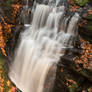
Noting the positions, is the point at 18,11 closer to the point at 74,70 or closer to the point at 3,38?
the point at 3,38

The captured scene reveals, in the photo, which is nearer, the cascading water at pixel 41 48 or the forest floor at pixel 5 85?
the forest floor at pixel 5 85

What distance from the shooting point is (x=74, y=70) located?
5566 mm

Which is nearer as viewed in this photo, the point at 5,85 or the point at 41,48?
the point at 5,85

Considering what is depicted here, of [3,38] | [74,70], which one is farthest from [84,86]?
[3,38]

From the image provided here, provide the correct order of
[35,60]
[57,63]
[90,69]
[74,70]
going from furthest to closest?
[35,60], [57,63], [74,70], [90,69]

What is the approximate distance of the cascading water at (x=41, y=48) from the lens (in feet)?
20.5

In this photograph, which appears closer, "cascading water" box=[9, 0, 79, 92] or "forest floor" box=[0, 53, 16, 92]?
"forest floor" box=[0, 53, 16, 92]

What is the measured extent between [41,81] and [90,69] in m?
2.22

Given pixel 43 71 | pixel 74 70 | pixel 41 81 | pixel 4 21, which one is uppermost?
pixel 4 21

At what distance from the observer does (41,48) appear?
23.4ft

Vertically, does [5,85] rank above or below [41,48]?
below

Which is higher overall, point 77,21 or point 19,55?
point 77,21

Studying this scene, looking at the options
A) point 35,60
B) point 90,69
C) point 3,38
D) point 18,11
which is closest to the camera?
point 90,69

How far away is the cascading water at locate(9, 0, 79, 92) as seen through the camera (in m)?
6.25
